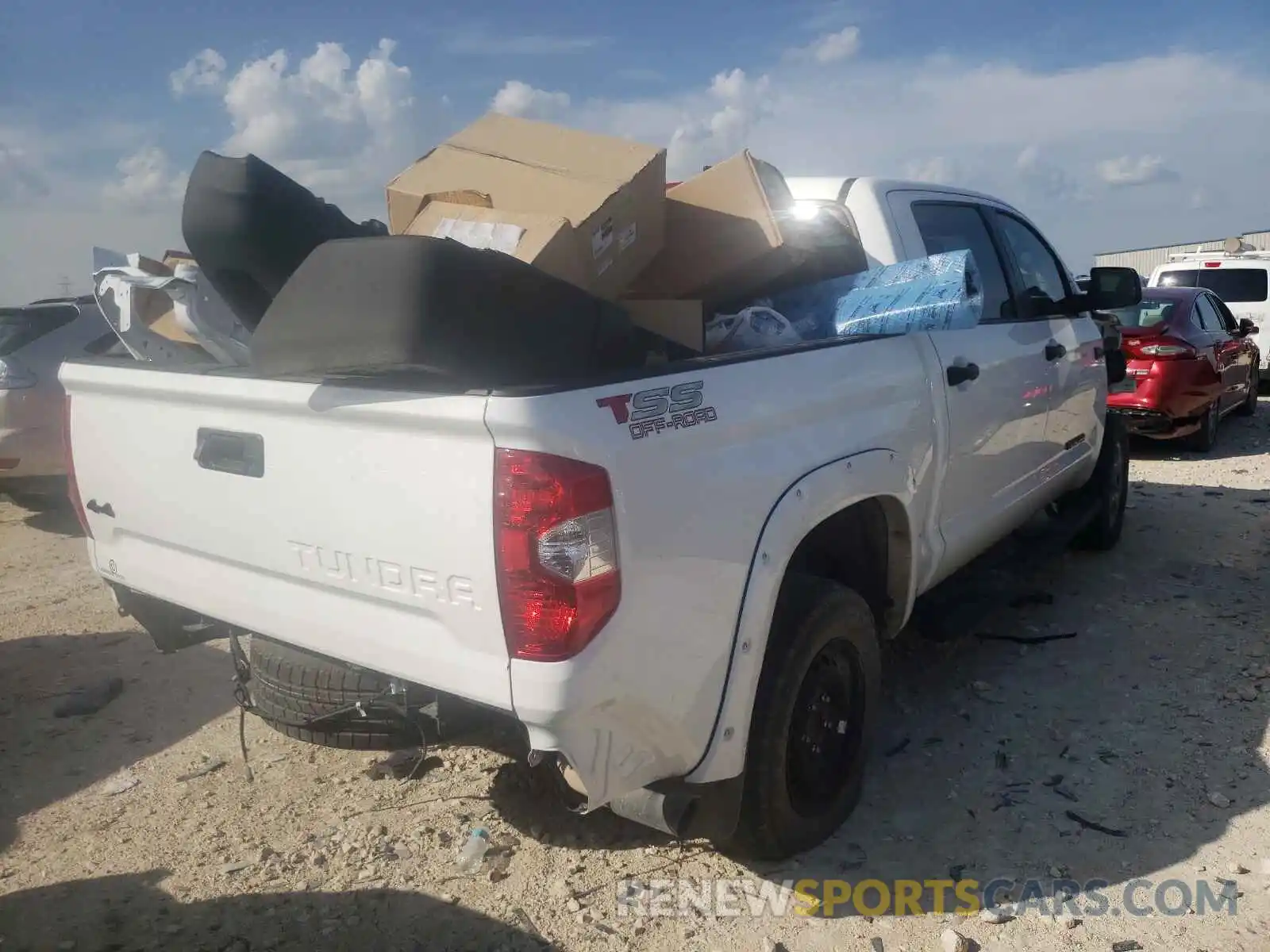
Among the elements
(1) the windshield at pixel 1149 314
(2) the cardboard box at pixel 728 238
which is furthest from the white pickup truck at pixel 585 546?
(1) the windshield at pixel 1149 314

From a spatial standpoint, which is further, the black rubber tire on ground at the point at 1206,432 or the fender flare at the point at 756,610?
the black rubber tire on ground at the point at 1206,432

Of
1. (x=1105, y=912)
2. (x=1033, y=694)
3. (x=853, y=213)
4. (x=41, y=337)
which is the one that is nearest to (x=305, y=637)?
(x=1105, y=912)

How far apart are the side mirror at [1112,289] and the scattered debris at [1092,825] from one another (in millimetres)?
2595

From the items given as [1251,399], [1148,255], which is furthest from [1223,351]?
[1148,255]

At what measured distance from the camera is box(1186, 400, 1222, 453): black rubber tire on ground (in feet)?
29.7

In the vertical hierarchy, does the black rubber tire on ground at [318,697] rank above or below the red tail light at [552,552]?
below

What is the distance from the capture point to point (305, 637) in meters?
2.46

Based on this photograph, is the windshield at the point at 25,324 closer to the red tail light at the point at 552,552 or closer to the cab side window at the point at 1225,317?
the red tail light at the point at 552,552

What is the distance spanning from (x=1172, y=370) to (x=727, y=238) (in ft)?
22.3

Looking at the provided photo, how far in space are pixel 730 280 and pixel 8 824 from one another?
3032 mm

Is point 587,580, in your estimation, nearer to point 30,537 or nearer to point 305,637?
point 305,637

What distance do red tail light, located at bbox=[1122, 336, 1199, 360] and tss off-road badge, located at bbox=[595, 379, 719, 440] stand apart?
7706mm

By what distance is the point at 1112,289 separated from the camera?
479 cm

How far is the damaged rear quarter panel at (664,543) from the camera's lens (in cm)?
204
